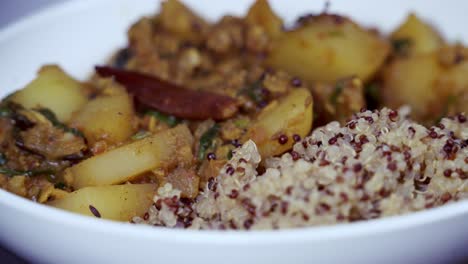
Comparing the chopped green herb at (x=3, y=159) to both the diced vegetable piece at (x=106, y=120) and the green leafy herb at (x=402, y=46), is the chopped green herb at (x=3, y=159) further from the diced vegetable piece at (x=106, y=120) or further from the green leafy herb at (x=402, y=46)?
the green leafy herb at (x=402, y=46)

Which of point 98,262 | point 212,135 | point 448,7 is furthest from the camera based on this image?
Result: point 448,7

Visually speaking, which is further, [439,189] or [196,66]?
[196,66]

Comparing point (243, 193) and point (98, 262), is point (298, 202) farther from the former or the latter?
point (98, 262)

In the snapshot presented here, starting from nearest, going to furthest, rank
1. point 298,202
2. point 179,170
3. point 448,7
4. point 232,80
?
point 298,202
point 179,170
point 232,80
point 448,7

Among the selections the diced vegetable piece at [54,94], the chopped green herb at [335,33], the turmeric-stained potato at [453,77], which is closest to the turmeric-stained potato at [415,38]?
the turmeric-stained potato at [453,77]

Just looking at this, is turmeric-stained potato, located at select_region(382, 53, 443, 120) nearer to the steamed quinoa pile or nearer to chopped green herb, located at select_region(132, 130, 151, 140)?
the steamed quinoa pile

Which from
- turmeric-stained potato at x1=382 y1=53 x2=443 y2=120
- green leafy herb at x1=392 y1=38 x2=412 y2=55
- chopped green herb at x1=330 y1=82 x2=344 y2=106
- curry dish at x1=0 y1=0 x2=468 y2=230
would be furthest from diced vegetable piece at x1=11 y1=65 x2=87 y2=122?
green leafy herb at x1=392 y1=38 x2=412 y2=55

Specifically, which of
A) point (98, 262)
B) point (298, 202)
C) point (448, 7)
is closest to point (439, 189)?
point (298, 202)

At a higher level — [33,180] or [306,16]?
[306,16]

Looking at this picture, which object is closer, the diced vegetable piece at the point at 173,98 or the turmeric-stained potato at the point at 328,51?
the diced vegetable piece at the point at 173,98
